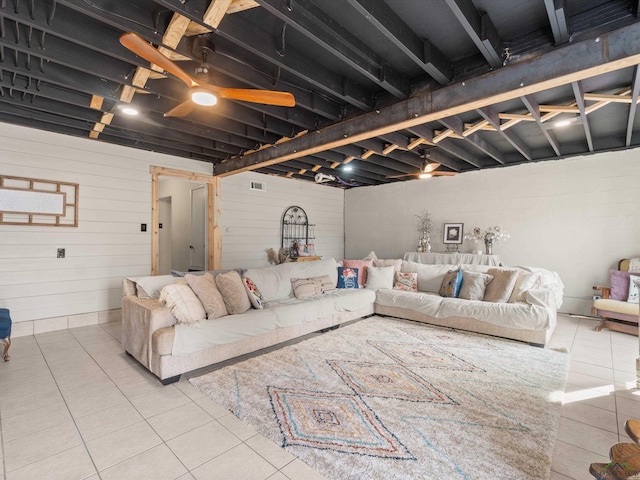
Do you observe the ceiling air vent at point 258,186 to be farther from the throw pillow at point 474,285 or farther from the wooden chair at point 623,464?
the wooden chair at point 623,464

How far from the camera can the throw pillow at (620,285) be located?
14.4 feet

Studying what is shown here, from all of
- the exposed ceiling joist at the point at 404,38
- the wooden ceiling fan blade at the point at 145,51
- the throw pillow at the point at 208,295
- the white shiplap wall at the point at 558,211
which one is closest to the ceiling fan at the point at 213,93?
the wooden ceiling fan blade at the point at 145,51

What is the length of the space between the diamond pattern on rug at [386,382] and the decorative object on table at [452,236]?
4229 mm

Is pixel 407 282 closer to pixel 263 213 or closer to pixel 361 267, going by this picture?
pixel 361 267

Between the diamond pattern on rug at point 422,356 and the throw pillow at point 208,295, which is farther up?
the throw pillow at point 208,295

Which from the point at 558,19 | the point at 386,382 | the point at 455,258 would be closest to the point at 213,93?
the point at 558,19

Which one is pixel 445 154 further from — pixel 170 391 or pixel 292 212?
pixel 170 391

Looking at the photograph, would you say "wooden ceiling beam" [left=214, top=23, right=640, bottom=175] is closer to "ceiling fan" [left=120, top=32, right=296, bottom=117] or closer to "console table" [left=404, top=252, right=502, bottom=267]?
"ceiling fan" [left=120, top=32, right=296, bottom=117]

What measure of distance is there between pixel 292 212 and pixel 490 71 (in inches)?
210

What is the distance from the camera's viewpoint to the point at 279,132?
13.5ft

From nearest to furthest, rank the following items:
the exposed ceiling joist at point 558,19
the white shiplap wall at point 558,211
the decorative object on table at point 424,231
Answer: the exposed ceiling joist at point 558,19 < the white shiplap wall at point 558,211 < the decorative object on table at point 424,231

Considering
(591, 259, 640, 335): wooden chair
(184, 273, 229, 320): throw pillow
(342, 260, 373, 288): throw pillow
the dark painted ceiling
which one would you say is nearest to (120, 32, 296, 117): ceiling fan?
the dark painted ceiling

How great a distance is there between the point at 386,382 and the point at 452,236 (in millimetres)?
4648

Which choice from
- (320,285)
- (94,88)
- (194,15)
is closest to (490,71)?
(194,15)
